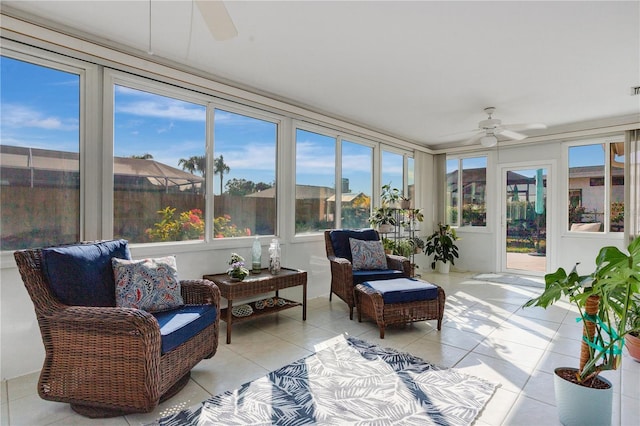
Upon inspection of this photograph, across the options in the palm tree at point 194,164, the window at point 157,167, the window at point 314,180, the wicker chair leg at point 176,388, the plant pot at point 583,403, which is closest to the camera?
the plant pot at point 583,403

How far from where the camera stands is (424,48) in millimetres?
2848

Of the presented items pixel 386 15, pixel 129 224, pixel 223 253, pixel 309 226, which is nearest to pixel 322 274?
pixel 309 226

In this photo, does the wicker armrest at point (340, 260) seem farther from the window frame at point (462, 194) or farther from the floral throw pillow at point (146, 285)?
the window frame at point (462, 194)

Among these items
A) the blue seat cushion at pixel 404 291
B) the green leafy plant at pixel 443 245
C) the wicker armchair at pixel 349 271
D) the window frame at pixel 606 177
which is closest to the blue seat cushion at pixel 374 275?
the wicker armchair at pixel 349 271

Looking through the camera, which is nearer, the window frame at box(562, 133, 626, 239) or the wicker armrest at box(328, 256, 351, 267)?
the wicker armrest at box(328, 256, 351, 267)

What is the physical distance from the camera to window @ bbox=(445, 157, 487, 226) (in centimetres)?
646

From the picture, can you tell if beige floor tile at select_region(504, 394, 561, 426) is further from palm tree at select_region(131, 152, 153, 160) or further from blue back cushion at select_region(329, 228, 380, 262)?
palm tree at select_region(131, 152, 153, 160)

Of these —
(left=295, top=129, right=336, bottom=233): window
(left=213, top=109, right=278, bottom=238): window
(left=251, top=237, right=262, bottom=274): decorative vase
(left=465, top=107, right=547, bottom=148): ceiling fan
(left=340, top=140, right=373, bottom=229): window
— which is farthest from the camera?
(left=340, top=140, right=373, bottom=229): window

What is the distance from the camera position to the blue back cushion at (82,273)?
2008 millimetres

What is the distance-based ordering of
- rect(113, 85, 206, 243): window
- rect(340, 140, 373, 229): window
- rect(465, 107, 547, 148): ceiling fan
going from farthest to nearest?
rect(340, 140, 373, 229): window
rect(465, 107, 547, 148): ceiling fan
rect(113, 85, 206, 243): window

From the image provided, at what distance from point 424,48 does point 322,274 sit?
2.99 meters

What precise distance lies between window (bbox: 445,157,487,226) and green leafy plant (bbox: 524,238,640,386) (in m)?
4.97

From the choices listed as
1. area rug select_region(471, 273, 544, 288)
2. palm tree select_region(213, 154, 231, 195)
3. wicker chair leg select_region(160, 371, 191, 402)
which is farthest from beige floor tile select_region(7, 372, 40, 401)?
area rug select_region(471, 273, 544, 288)

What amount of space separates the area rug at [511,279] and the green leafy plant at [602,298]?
3.94 metres
